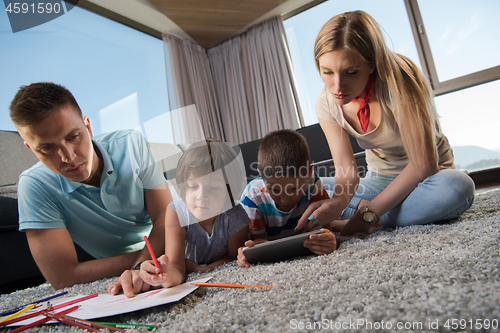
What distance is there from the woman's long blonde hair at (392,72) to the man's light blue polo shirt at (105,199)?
1.93ft

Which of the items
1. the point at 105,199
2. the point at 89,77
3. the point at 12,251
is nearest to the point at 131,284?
the point at 105,199

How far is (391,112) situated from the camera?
2.60ft

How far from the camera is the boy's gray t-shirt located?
68 centimetres

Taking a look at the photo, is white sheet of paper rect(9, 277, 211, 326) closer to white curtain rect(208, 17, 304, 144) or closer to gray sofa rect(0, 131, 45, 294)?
gray sofa rect(0, 131, 45, 294)

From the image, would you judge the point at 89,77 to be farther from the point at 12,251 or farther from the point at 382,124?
the point at 382,124

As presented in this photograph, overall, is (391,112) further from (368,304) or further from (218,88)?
(218,88)

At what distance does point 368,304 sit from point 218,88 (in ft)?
9.90

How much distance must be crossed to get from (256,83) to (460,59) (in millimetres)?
1738

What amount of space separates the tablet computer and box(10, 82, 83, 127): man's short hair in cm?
52

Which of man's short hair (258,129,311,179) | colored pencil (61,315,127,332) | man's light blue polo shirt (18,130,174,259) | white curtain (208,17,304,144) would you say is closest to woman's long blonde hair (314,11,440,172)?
man's short hair (258,129,311,179)

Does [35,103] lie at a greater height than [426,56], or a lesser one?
lesser

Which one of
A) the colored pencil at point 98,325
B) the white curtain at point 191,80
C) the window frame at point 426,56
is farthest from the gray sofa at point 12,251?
the window frame at point 426,56

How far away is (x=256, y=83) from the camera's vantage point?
294cm

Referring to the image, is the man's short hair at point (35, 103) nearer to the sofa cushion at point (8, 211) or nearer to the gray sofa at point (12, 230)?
the gray sofa at point (12, 230)
